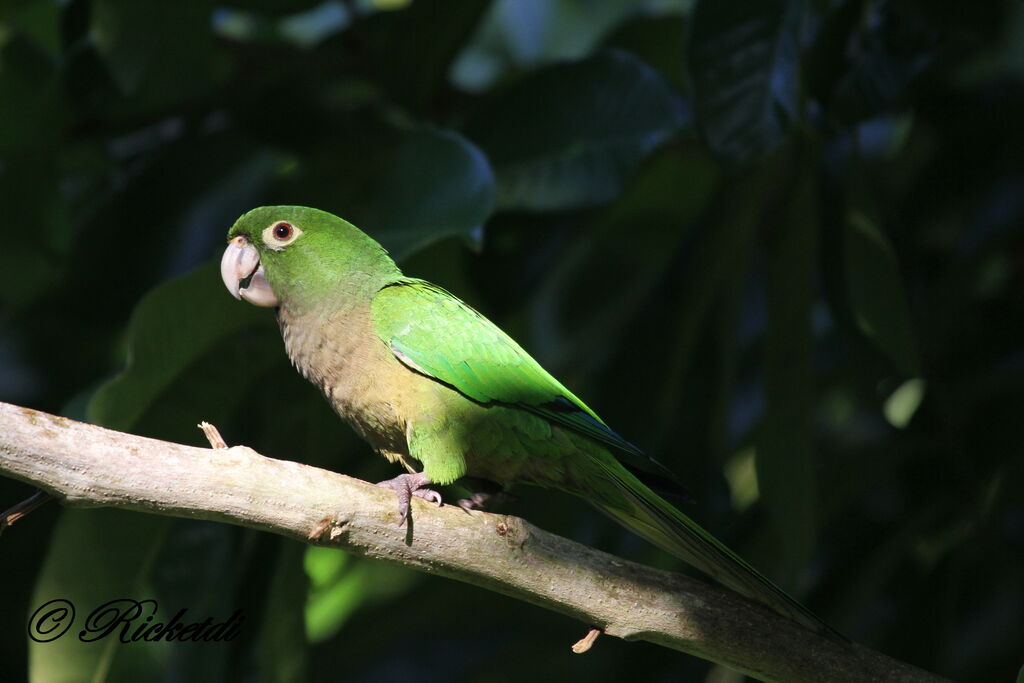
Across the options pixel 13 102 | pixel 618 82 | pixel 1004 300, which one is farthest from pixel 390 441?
pixel 1004 300

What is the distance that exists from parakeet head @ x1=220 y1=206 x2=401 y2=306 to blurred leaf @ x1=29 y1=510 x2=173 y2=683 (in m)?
0.60

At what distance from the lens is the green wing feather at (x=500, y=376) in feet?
5.89

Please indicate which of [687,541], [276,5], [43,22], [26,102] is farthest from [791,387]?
[43,22]

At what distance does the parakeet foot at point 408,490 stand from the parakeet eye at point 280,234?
1.65ft

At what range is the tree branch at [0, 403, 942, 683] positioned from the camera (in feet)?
4.32

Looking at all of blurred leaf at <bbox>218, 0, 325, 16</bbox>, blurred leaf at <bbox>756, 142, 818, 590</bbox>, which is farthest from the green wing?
blurred leaf at <bbox>218, 0, 325, 16</bbox>

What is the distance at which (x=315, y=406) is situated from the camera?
8.11 ft

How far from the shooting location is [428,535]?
1.52 m

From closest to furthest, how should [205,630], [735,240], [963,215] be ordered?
[205,630], [735,240], [963,215]

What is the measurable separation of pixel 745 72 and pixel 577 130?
1.53ft

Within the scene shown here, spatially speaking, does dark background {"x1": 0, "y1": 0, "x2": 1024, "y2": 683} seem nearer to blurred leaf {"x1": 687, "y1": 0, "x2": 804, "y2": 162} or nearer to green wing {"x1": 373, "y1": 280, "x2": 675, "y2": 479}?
blurred leaf {"x1": 687, "y1": 0, "x2": 804, "y2": 162}

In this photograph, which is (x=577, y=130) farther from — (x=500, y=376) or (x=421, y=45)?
(x=500, y=376)

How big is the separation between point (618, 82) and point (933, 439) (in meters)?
1.23

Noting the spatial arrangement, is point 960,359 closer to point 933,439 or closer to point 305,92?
point 933,439
